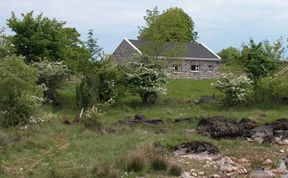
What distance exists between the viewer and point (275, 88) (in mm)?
33469

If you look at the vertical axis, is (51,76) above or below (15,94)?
above

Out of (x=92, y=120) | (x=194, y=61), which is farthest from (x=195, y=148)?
(x=194, y=61)

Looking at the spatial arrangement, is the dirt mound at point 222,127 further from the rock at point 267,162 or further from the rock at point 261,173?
the rock at point 261,173

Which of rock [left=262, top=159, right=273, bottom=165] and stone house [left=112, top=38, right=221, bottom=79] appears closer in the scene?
rock [left=262, top=159, right=273, bottom=165]

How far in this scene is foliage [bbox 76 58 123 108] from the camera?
30125 mm

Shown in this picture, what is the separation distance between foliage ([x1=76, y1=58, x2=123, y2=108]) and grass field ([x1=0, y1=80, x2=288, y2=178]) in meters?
0.71

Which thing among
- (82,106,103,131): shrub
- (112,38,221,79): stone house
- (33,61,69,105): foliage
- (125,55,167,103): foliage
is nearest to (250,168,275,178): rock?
(82,106,103,131): shrub

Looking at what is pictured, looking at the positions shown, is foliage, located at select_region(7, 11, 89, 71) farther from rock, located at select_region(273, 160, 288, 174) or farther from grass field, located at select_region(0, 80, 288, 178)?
rock, located at select_region(273, 160, 288, 174)

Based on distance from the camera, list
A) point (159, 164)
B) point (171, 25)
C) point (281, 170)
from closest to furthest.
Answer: point (159, 164) < point (281, 170) < point (171, 25)

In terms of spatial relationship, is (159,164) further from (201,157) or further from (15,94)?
(15,94)

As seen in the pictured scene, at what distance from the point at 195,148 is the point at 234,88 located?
1460cm

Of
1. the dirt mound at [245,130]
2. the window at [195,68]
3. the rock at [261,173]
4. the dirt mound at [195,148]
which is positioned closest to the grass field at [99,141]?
the dirt mound at [195,148]

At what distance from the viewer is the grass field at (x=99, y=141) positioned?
14344mm

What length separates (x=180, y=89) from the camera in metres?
40.6
